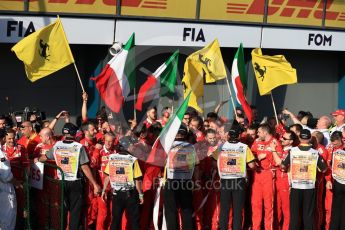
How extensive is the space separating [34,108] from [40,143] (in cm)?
463

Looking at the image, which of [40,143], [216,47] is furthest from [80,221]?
[216,47]

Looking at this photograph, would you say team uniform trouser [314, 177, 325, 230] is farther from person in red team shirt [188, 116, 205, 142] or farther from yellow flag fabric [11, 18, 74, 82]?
yellow flag fabric [11, 18, 74, 82]

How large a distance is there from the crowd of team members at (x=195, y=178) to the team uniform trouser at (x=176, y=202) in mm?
16

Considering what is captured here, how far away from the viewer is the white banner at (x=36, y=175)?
12210 millimetres

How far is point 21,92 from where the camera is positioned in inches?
701

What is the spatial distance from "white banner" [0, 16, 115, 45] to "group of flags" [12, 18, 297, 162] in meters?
1.43

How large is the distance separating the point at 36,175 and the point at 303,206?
4.37m

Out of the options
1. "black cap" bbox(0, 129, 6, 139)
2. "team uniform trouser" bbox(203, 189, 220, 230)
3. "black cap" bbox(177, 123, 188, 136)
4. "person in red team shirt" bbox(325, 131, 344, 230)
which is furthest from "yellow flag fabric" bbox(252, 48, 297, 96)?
"black cap" bbox(0, 129, 6, 139)

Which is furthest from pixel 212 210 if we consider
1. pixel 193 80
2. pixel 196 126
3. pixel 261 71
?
pixel 261 71

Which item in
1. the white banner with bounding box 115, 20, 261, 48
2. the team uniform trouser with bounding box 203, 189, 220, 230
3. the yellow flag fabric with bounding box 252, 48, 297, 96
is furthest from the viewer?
the white banner with bounding box 115, 20, 261, 48

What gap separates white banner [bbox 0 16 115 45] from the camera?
16422mm

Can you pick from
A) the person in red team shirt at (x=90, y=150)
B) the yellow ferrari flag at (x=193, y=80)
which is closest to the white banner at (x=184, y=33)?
the yellow ferrari flag at (x=193, y=80)

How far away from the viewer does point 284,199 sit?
43.4 ft

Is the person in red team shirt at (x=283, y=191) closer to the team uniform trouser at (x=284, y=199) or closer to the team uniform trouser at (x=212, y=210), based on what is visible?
the team uniform trouser at (x=284, y=199)
